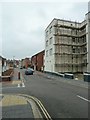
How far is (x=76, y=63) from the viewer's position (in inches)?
2431

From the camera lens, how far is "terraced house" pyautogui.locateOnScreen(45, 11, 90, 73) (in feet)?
193

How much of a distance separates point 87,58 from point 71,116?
4746cm

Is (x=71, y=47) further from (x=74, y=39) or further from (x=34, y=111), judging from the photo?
(x=34, y=111)

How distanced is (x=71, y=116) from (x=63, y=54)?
5126 centimetres

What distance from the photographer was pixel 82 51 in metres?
61.1

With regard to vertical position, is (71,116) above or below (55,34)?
below

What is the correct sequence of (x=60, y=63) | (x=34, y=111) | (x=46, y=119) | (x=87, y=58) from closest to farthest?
(x=46, y=119) → (x=34, y=111) → (x=87, y=58) → (x=60, y=63)

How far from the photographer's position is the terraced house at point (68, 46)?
→ 58906mm

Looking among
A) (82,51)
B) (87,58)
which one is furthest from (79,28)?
(87,58)

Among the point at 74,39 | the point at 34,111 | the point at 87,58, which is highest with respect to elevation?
the point at 74,39

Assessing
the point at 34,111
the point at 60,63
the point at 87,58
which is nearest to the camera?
the point at 34,111

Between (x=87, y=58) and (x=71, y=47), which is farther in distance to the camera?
(x=71, y=47)

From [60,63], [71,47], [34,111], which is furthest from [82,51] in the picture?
[34,111]

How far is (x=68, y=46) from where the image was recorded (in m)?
61.3
